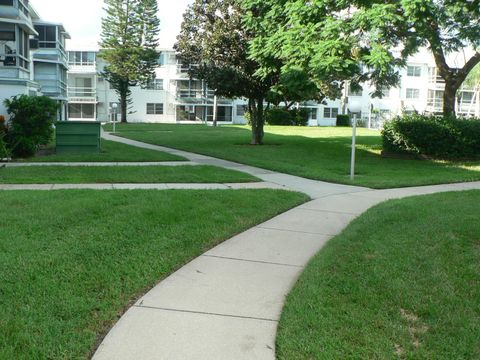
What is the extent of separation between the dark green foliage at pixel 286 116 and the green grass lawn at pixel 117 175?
3918cm

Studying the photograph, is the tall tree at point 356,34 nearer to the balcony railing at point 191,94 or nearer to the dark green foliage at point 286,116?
the dark green foliage at point 286,116

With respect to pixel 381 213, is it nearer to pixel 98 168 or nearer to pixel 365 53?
pixel 98 168

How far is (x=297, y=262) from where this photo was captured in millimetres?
5547

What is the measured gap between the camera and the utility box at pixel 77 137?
15930mm

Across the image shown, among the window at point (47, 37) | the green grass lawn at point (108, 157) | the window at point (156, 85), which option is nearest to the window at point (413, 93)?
the window at point (156, 85)

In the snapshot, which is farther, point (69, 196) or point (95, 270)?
point (69, 196)

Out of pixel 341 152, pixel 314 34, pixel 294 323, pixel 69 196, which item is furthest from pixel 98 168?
pixel 341 152

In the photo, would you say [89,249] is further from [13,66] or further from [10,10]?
[10,10]

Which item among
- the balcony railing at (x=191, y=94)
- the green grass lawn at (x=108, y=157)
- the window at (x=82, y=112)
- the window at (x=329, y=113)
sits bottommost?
the green grass lawn at (x=108, y=157)

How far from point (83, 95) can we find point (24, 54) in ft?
125

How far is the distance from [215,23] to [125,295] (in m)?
17.3

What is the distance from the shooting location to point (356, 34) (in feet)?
50.5

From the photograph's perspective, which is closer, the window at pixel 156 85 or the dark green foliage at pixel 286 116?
the dark green foliage at pixel 286 116

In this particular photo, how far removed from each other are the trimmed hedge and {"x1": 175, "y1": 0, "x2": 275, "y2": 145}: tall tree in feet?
17.4
